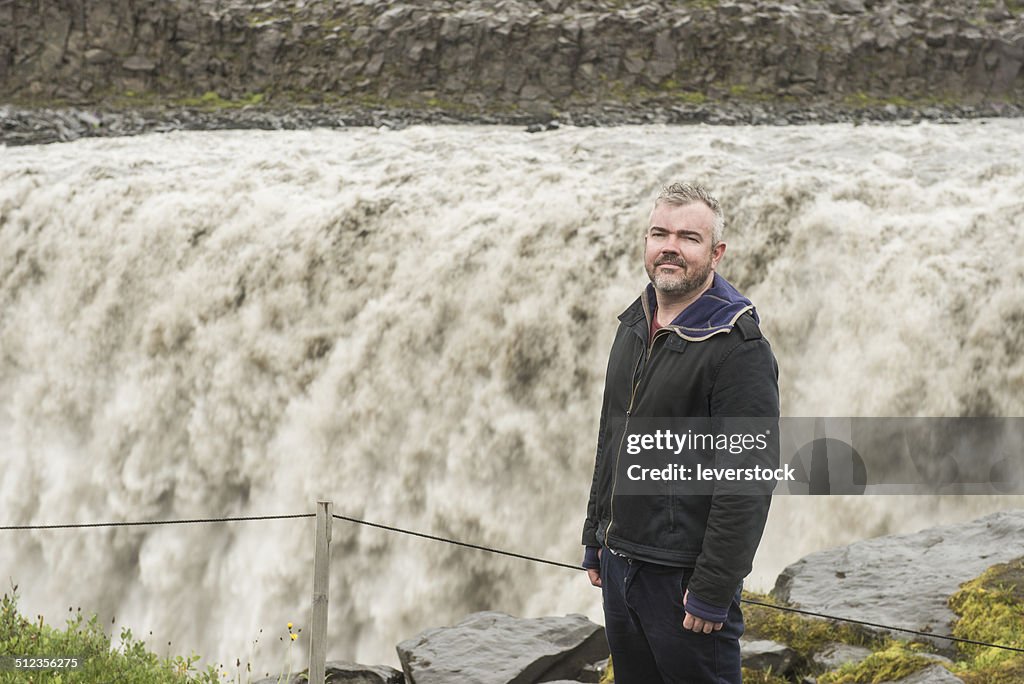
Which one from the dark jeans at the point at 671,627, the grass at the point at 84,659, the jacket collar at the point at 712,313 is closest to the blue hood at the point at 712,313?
the jacket collar at the point at 712,313

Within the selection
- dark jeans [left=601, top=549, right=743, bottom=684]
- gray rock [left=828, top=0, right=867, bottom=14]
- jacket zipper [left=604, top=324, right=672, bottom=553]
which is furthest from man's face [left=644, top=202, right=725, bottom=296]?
gray rock [left=828, top=0, right=867, bottom=14]

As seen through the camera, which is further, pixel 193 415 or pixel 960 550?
pixel 193 415

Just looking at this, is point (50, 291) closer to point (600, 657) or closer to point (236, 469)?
point (236, 469)

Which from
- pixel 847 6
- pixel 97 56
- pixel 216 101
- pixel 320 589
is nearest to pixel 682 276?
pixel 320 589

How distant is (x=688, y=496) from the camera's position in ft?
11.4

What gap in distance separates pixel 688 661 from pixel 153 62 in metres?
28.4

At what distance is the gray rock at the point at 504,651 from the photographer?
661cm

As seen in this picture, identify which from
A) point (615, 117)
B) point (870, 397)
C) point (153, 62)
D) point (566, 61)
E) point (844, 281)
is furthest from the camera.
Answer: point (153, 62)

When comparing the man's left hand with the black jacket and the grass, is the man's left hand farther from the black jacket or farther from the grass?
the grass

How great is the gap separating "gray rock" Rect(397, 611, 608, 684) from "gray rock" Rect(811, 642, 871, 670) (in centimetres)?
159

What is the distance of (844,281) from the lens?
1095 centimetres

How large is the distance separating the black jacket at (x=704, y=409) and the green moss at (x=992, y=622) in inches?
113

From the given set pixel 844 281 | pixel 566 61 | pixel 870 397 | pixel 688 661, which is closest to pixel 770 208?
pixel 844 281

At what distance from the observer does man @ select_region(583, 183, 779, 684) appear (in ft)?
11.0
